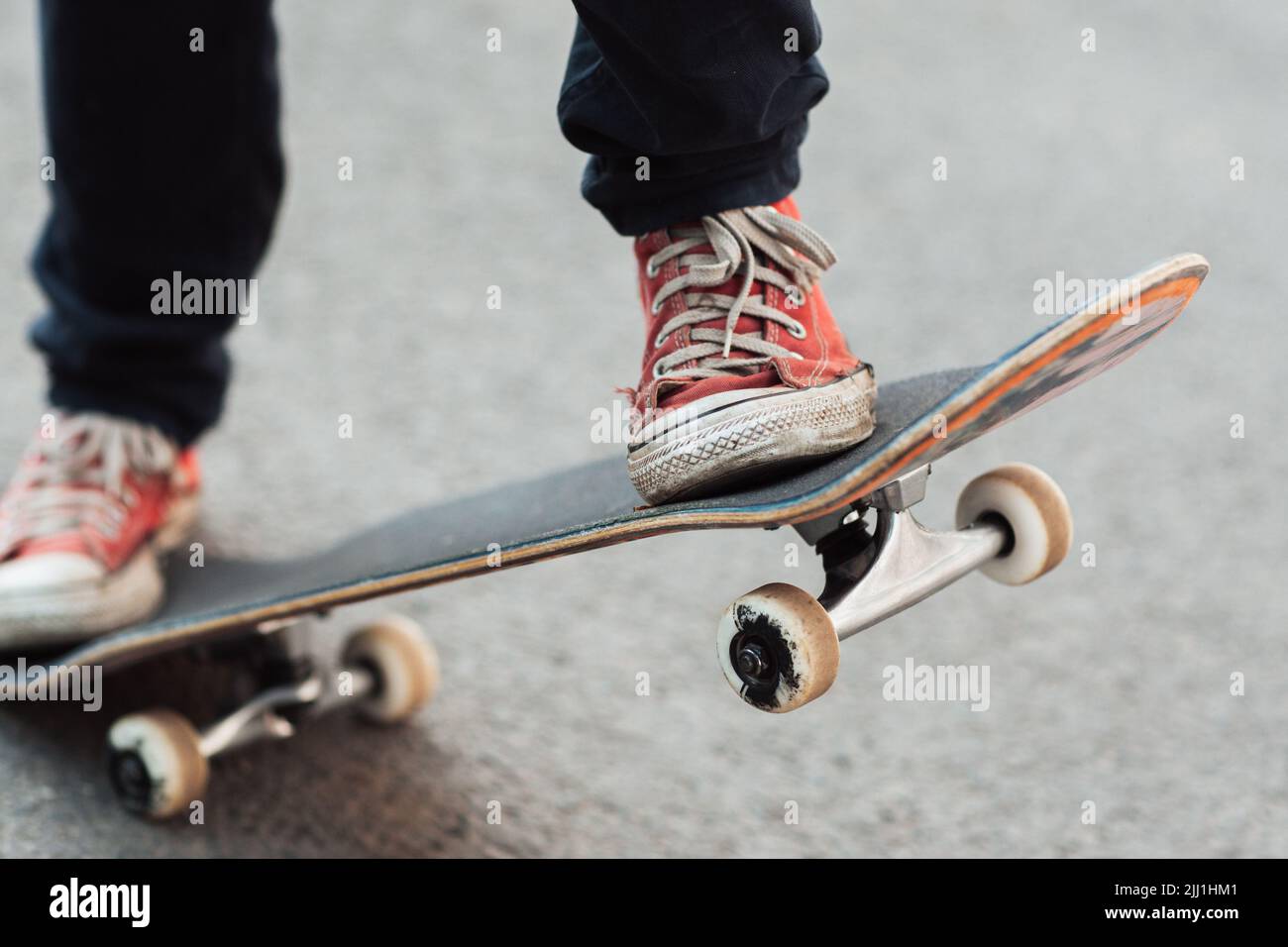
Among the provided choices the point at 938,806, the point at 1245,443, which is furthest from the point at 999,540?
the point at 1245,443

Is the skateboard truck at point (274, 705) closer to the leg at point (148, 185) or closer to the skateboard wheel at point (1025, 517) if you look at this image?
the leg at point (148, 185)

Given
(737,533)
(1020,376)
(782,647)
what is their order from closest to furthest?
(1020,376), (782,647), (737,533)

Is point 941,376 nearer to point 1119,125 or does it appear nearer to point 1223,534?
point 1223,534

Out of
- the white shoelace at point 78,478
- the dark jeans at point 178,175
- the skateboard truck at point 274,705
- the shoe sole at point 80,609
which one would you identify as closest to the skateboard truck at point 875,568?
the dark jeans at point 178,175

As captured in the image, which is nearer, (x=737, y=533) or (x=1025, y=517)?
(x=1025, y=517)

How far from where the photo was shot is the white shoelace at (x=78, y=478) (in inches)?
68.1

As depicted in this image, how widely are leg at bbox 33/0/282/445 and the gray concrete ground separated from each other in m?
0.43

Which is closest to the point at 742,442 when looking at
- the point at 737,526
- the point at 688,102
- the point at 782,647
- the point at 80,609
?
the point at 737,526

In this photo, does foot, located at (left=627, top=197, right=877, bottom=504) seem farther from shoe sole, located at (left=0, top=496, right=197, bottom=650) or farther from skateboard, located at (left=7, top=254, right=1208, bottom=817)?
shoe sole, located at (left=0, top=496, right=197, bottom=650)

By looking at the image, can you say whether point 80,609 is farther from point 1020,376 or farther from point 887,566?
point 1020,376

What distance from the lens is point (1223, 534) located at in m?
2.45

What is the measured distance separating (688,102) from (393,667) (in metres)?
0.96

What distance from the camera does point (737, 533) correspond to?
2.39m

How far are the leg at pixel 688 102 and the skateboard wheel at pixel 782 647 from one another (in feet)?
1.36
